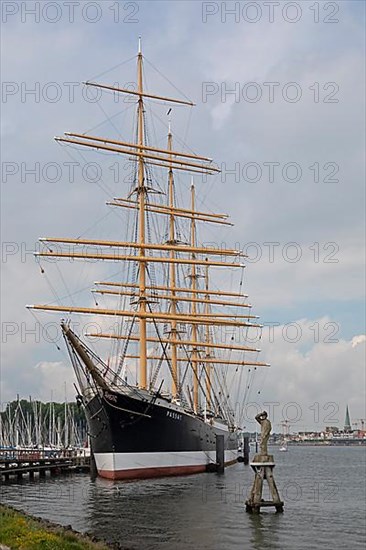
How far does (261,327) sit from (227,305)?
5979mm

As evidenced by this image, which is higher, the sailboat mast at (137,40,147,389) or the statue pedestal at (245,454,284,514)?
the sailboat mast at (137,40,147,389)

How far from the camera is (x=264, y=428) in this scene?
3572 centimetres

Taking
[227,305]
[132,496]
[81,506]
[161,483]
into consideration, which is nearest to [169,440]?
[161,483]

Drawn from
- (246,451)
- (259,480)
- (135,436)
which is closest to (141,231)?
(135,436)

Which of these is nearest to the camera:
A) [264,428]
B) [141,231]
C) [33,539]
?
[33,539]

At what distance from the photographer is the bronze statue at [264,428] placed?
3527 centimetres

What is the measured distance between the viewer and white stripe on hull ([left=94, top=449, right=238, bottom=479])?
49.5 m

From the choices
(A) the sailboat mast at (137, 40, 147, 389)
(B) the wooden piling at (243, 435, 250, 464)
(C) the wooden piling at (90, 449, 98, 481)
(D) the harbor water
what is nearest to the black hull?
(C) the wooden piling at (90, 449, 98, 481)

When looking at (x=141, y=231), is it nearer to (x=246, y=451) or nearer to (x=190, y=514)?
(x=190, y=514)

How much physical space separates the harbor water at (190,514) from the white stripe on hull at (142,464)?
3.22 feet

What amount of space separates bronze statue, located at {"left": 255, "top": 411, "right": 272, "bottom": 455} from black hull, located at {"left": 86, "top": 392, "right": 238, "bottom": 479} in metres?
15.4

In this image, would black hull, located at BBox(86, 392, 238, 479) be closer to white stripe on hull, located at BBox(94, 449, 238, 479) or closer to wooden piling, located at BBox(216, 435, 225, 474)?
white stripe on hull, located at BBox(94, 449, 238, 479)

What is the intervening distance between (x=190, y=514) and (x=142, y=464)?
17213 millimetres

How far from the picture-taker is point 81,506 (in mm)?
36156
